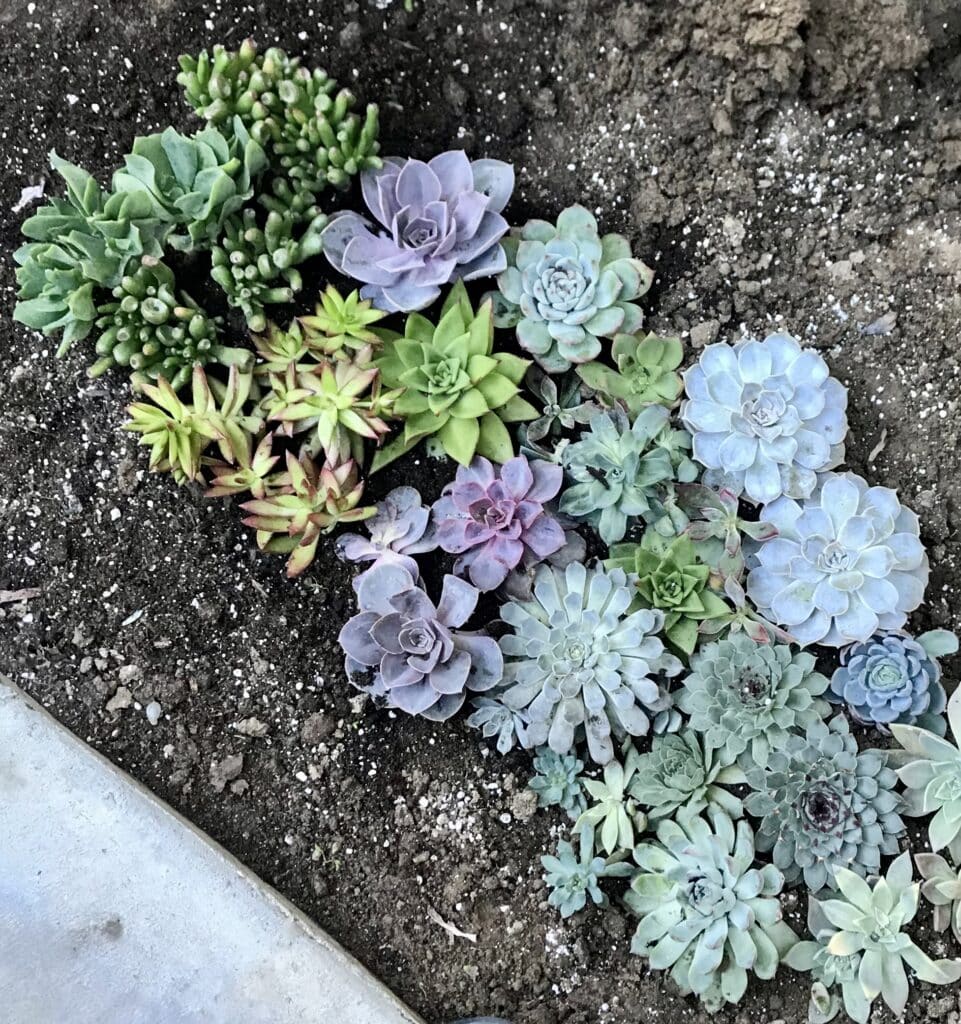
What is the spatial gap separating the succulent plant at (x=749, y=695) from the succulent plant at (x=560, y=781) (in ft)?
0.89

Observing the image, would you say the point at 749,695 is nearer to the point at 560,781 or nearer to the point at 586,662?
the point at 586,662

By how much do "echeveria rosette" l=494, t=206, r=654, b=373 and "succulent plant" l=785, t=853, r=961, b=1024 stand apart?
1188 millimetres

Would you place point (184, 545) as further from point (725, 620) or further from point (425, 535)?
point (725, 620)

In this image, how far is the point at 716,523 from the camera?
6.51 feet

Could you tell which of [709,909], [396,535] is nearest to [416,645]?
[396,535]

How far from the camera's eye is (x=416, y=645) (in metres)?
1.89

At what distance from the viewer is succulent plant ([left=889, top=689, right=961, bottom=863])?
6.24 ft

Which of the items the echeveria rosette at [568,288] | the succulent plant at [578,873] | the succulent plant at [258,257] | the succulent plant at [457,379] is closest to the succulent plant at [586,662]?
the succulent plant at [578,873]

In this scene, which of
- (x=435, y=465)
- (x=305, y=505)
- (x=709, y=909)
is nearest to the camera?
(x=709, y=909)

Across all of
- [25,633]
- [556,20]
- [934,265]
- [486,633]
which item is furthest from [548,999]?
[556,20]

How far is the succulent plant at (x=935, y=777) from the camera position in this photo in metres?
1.90

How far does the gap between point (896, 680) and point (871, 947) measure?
20.8 inches

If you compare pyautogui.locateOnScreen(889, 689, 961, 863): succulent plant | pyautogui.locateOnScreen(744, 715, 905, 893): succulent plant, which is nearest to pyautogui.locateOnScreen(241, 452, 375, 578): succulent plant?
pyautogui.locateOnScreen(744, 715, 905, 893): succulent plant

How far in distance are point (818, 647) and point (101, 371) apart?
5.34 ft
